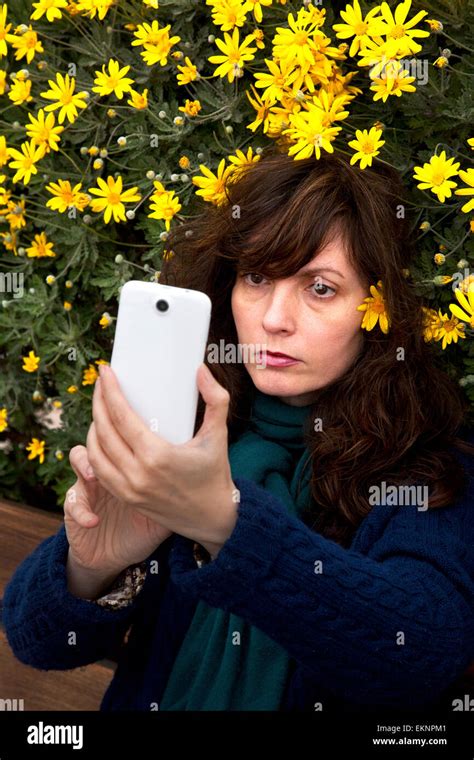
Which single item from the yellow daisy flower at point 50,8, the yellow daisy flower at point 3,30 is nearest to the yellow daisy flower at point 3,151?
the yellow daisy flower at point 3,30

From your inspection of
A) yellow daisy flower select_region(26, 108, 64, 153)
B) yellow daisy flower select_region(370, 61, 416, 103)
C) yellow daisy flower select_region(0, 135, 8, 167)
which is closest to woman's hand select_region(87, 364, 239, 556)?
yellow daisy flower select_region(370, 61, 416, 103)

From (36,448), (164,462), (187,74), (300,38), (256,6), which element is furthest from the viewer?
(36,448)

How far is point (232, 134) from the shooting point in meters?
2.14

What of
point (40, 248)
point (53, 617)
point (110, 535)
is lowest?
point (53, 617)

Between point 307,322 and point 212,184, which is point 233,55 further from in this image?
point 307,322

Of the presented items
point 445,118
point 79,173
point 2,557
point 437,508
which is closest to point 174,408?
point 437,508

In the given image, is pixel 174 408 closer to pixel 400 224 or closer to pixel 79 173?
pixel 400 224

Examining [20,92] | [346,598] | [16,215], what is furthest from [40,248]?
[346,598]

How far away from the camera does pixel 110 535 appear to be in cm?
162

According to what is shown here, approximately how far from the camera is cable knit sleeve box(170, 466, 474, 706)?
4.43 ft

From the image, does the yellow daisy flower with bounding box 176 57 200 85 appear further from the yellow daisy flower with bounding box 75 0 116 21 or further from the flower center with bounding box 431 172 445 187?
the flower center with bounding box 431 172 445 187

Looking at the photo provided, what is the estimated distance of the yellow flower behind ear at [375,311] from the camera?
1.72 meters

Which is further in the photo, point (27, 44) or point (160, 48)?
point (27, 44)

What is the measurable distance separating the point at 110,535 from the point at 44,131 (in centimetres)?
101
